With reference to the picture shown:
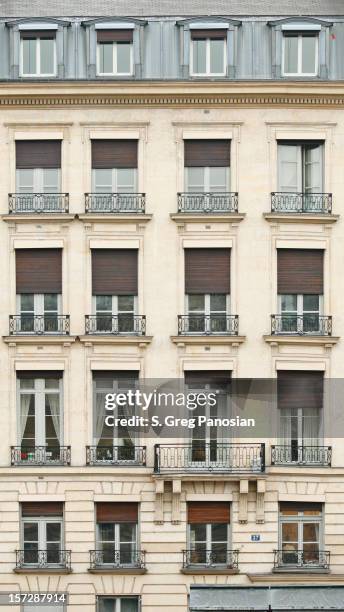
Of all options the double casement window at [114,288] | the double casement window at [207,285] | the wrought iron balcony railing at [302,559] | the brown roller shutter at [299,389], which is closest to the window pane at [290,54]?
the double casement window at [207,285]

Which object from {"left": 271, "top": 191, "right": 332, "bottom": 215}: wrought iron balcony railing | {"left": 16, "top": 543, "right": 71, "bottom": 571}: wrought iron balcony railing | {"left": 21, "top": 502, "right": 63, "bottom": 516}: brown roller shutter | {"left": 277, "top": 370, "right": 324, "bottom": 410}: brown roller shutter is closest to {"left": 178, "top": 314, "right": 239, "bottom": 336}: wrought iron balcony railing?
{"left": 277, "top": 370, "right": 324, "bottom": 410}: brown roller shutter

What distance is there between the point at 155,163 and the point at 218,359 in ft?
19.1

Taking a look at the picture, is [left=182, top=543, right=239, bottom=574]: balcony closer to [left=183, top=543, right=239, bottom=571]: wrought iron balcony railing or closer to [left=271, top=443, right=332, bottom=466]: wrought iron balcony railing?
[left=183, top=543, right=239, bottom=571]: wrought iron balcony railing

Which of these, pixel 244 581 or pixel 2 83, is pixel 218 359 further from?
pixel 2 83

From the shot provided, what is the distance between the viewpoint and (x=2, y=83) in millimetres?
35781

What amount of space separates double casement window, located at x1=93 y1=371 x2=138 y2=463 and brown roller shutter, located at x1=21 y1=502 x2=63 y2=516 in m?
1.77

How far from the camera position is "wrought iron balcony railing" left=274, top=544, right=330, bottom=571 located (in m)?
35.3

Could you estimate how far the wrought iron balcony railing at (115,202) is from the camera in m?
35.9

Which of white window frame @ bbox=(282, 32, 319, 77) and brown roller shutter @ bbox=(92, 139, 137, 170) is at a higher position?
white window frame @ bbox=(282, 32, 319, 77)

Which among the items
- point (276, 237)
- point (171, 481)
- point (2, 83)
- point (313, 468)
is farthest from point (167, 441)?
point (2, 83)

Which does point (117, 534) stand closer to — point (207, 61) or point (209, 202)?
point (209, 202)

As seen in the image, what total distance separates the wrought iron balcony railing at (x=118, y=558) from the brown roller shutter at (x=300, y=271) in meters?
8.38

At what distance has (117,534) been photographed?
35.7m

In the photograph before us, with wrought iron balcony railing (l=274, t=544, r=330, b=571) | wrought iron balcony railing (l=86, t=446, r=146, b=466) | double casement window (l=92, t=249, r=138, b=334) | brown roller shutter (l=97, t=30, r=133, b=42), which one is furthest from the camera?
brown roller shutter (l=97, t=30, r=133, b=42)
